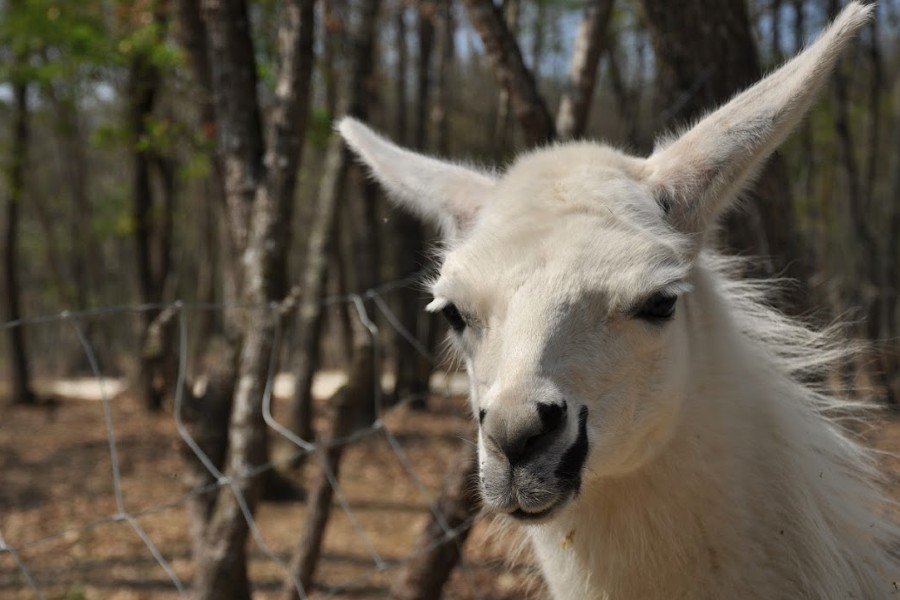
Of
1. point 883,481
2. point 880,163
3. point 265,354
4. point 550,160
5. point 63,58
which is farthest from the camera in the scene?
point 880,163

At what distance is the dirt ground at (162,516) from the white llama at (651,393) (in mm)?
741

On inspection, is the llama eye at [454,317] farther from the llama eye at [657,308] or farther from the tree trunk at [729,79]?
the tree trunk at [729,79]

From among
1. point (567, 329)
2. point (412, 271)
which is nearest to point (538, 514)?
point (567, 329)

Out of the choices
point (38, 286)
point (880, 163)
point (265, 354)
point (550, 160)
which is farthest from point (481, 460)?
point (38, 286)

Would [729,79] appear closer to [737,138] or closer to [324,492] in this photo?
[737,138]

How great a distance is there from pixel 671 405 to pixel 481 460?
1.84ft

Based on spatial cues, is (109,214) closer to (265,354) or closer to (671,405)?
(265,354)

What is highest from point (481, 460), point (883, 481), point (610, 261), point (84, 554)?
point (610, 261)

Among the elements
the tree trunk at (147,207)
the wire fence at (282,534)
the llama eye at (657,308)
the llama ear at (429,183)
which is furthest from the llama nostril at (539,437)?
the tree trunk at (147,207)

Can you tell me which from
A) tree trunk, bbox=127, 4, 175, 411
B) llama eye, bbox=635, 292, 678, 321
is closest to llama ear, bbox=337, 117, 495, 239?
llama eye, bbox=635, 292, 678, 321

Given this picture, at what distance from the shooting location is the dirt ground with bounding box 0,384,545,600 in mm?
6785

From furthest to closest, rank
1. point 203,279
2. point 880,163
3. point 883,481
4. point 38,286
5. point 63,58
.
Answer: point 38,286 → point 880,163 → point 203,279 → point 63,58 → point 883,481

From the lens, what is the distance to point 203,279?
17750 mm

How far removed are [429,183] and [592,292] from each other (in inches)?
32.7
